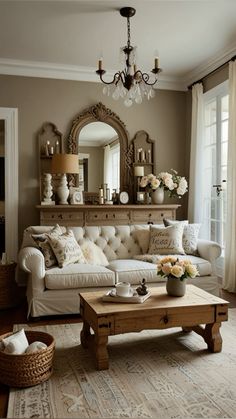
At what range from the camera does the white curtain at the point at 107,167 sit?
5656 mm

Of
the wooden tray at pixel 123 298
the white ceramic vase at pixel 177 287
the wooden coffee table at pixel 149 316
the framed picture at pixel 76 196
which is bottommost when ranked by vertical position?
the wooden coffee table at pixel 149 316

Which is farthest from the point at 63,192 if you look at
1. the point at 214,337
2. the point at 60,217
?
the point at 214,337

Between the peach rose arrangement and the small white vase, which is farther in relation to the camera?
the small white vase

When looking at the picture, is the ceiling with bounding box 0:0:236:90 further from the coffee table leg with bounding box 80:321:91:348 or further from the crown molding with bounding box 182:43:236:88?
the coffee table leg with bounding box 80:321:91:348

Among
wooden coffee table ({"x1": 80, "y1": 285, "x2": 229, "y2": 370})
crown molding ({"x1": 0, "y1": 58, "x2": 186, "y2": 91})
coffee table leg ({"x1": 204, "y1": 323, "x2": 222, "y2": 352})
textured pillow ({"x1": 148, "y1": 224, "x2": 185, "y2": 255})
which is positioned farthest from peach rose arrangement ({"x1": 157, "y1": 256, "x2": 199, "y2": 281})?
crown molding ({"x1": 0, "y1": 58, "x2": 186, "y2": 91})

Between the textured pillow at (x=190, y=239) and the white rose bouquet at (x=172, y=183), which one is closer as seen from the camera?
the textured pillow at (x=190, y=239)

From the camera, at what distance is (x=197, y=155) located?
217 inches

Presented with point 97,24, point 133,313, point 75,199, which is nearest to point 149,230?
point 75,199

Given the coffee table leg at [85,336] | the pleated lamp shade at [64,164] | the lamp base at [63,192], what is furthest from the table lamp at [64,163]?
the coffee table leg at [85,336]

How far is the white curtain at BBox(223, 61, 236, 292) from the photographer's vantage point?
15.1 ft

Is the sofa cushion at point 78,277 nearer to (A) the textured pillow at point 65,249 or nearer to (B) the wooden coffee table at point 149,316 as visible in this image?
(A) the textured pillow at point 65,249

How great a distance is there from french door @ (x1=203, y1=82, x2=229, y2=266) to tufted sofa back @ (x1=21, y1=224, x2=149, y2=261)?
1.20 metres

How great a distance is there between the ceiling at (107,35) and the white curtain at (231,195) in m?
0.49

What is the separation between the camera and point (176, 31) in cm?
418
